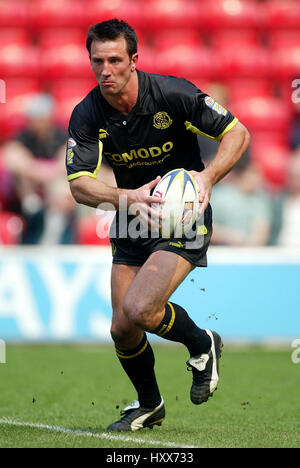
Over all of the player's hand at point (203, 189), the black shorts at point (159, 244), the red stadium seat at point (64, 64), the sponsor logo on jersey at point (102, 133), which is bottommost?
the black shorts at point (159, 244)

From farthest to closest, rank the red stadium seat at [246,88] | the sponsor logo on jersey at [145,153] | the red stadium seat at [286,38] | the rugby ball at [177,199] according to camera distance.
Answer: the red stadium seat at [286,38], the red stadium seat at [246,88], the sponsor logo on jersey at [145,153], the rugby ball at [177,199]

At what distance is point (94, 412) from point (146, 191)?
2040 millimetres

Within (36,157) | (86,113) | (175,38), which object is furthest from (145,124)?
(175,38)

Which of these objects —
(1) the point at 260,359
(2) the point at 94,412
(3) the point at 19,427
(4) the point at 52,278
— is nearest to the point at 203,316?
(1) the point at 260,359

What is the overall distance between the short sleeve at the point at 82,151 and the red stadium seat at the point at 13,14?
8560 mm

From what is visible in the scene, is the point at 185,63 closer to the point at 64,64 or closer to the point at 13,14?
the point at 64,64

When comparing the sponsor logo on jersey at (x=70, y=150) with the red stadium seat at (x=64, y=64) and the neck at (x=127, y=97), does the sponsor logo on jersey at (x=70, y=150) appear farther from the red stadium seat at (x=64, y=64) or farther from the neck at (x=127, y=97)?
the red stadium seat at (x=64, y=64)

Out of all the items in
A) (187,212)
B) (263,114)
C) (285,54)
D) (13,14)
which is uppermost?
(13,14)

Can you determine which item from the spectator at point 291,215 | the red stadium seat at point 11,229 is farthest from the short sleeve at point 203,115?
the red stadium seat at point 11,229

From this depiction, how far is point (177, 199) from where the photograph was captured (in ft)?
16.4

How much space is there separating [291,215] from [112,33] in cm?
576

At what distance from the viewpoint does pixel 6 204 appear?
10.6 metres

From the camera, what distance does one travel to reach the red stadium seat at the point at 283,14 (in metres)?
13.5

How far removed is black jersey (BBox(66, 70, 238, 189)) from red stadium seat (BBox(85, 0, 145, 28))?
8.16 metres
